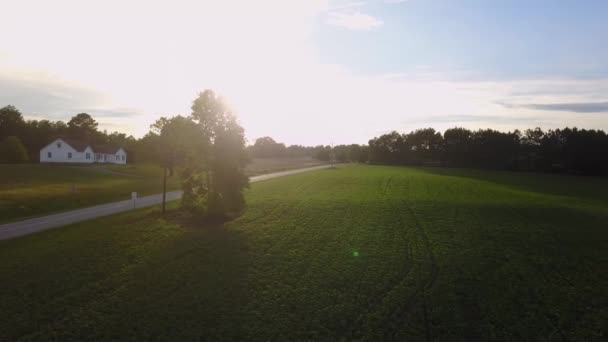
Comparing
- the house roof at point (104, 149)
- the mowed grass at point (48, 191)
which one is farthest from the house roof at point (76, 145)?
the mowed grass at point (48, 191)

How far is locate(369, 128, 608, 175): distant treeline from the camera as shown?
294ft

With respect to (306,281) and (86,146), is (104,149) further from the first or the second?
(306,281)

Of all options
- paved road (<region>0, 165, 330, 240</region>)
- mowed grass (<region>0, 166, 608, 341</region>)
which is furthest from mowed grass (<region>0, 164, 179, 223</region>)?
mowed grass (<region>0, 166, 608, 341</region>)

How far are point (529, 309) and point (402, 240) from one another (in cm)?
693

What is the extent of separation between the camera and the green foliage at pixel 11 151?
64438 mm

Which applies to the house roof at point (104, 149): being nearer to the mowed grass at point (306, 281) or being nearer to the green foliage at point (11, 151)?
the green foliage at point (11, 151)

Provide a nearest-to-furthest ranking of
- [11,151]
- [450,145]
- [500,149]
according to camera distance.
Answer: [11,151]
[500,149]
[450,145]

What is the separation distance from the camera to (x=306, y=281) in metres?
11.6

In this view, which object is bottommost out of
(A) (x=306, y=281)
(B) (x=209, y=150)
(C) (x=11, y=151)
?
(A) (x=306, y=281)

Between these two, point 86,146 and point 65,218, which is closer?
point 65,218

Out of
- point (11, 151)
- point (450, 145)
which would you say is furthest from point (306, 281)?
point (450, 145)

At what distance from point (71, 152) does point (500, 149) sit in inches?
4647

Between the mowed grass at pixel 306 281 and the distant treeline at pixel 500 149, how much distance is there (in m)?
91.4

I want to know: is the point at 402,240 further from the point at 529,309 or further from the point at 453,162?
the point at 453,162
